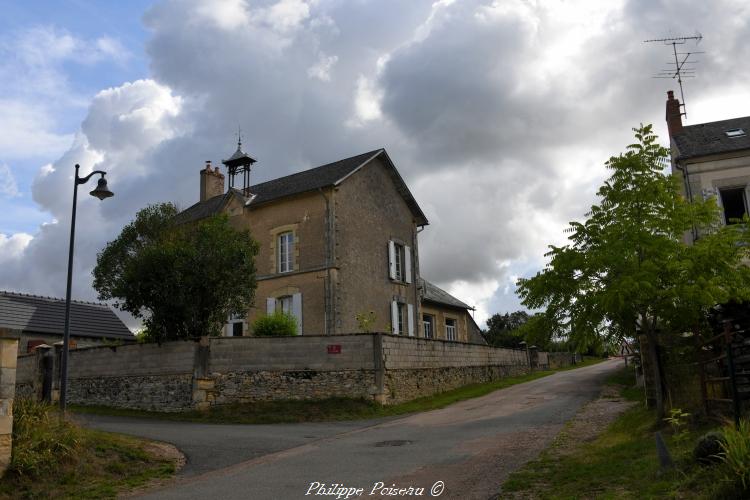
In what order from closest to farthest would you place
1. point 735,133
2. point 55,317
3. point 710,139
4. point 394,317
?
1. point 710,139
2. point 735,133
3. point 394,317
4. point 55,317

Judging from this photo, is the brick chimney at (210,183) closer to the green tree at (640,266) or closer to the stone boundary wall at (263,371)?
the stone boundary wall at (263,371)

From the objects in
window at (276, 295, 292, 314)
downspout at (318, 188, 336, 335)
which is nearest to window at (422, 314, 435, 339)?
window at (276, 295, 292, 314)

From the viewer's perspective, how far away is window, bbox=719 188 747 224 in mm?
18703

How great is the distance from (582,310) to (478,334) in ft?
92.5

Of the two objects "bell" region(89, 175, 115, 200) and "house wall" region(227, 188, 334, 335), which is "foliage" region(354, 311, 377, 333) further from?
"bell" region(89, 175, 115, 200)

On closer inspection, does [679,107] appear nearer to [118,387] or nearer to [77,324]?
[118,387]

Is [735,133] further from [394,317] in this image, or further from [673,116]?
[394,317]

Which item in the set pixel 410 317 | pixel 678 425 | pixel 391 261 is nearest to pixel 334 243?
pixel 391 261

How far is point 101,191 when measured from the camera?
41.4ft

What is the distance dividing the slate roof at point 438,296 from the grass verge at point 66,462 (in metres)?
20.4

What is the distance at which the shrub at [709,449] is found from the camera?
20.1 ft

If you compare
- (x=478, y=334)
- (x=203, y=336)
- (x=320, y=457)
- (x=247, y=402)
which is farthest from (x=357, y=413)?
(x=478, y=334)

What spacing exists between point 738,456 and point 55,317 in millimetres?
29726

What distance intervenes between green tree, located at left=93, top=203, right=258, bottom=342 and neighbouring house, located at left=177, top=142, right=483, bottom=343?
3.39 m
